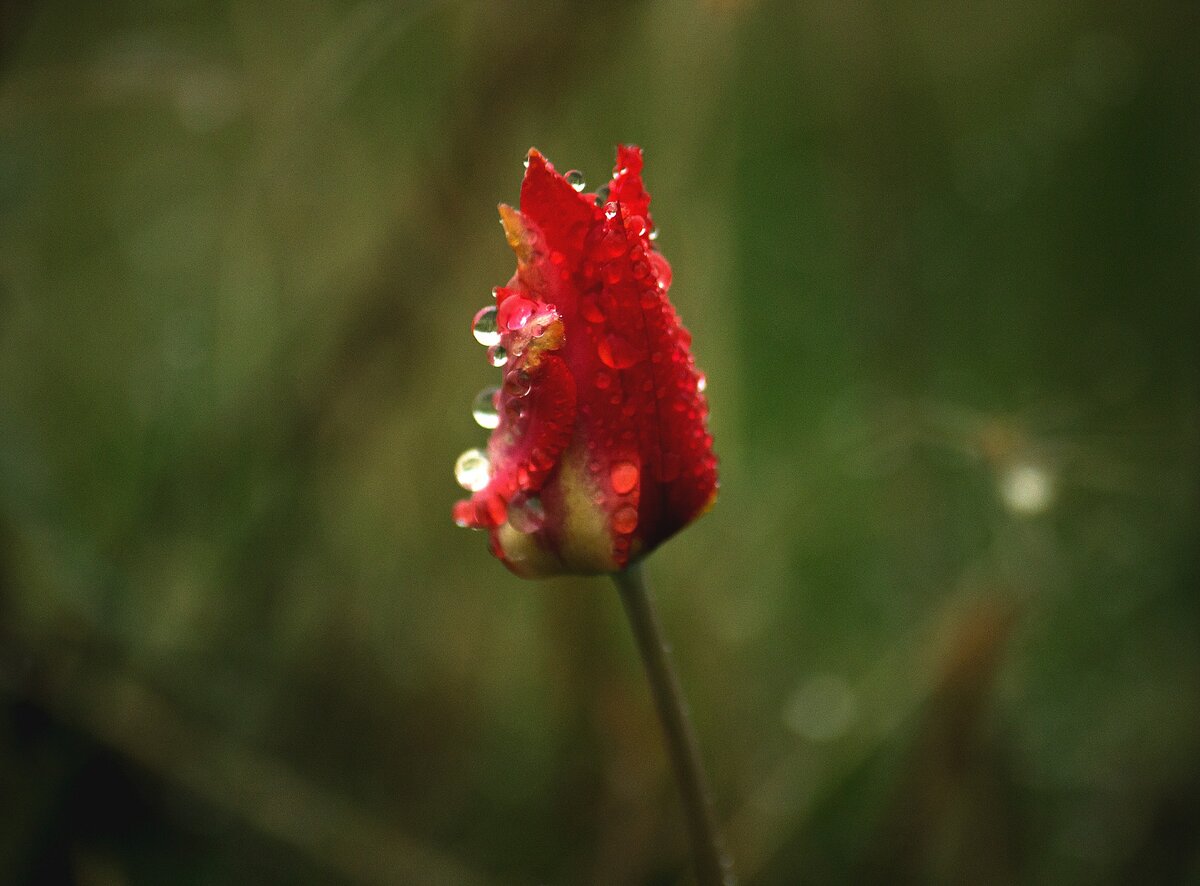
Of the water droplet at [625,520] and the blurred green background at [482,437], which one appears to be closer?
the water droplet at [625,520]

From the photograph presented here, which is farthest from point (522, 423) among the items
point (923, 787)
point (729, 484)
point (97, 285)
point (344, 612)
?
point (97, 285)

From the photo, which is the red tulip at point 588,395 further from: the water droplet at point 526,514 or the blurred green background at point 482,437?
the blurred green background at point 482,437

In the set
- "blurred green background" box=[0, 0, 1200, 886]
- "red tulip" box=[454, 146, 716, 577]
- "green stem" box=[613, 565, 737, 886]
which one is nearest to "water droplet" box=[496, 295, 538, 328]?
"red tulip" box=[454, 146, 716, 577]

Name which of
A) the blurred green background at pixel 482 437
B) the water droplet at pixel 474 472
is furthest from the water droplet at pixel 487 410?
the blurred green background at pixel 482 437

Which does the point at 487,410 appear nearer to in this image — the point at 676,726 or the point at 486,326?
the point at 486,326

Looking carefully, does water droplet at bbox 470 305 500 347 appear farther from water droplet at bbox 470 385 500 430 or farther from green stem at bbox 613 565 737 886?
green stem at bbox 613 565 737 886

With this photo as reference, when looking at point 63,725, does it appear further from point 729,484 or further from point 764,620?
point 729,484
